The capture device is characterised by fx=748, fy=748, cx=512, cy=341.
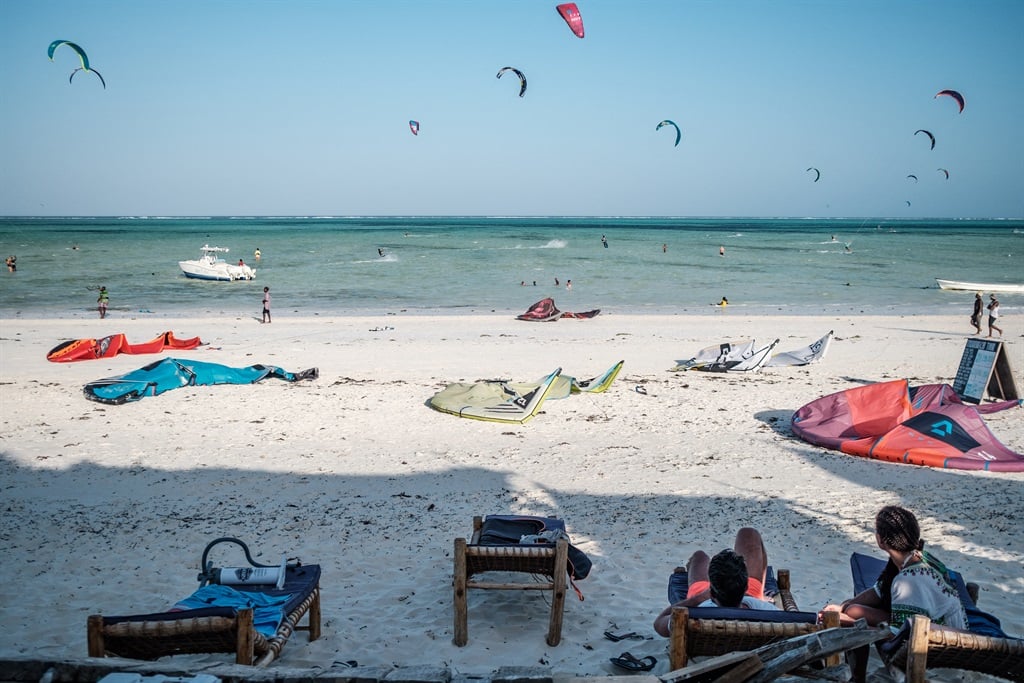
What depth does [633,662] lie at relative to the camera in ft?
14.1

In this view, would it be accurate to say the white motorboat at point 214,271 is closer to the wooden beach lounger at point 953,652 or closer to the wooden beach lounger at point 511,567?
the wooden beach lounger at point 511,567

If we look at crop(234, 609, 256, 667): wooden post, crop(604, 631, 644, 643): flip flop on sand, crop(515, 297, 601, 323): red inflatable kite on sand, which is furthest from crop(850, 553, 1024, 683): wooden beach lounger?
crop(515, 297, 601, 323): red inflatable kite on sand

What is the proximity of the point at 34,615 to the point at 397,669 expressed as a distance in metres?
3.39

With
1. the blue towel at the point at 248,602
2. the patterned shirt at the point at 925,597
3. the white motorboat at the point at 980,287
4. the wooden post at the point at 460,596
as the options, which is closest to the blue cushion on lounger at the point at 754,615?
the patterned shirt at the point at 925,597

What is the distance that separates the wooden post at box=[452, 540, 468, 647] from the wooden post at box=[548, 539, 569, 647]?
54cm

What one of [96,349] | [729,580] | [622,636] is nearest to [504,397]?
[622,636]

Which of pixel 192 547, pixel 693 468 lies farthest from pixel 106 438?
pixel 693 468

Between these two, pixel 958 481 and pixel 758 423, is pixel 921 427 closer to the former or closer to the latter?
pixel 958 481

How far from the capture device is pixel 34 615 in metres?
4.98

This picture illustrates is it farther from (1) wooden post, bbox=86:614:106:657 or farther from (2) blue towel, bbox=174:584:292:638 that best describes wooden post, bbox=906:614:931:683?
(1) wooden post, bbox=86:614:106:657

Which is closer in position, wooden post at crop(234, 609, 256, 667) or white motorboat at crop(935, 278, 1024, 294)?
wooden post at crop(234, 609, 256, 667)

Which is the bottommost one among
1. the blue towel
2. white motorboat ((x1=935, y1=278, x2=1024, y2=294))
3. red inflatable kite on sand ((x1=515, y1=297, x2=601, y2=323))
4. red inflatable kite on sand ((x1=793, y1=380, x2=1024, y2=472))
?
red inflatable kite on sand ((x1=515, y1=297, x2=601, y2=323))

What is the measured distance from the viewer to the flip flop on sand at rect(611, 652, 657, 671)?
168 inches

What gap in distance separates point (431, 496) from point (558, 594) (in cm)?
307
